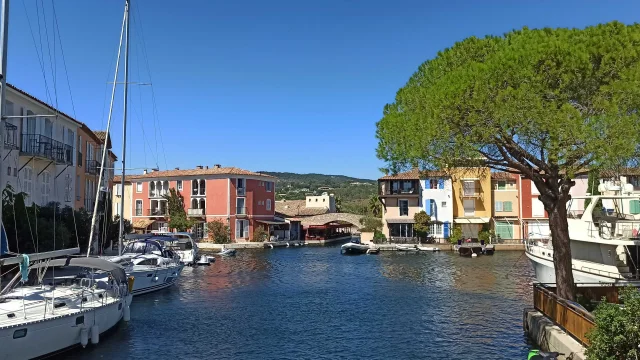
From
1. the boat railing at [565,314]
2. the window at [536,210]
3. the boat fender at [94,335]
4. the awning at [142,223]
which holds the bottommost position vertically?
the boat fender at [94,335]

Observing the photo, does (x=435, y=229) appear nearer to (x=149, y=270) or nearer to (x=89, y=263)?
(x=149, y=270)

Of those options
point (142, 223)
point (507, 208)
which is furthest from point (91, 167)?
point (507, 208)

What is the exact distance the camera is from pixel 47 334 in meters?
16.5

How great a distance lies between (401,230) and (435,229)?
463 centimetres

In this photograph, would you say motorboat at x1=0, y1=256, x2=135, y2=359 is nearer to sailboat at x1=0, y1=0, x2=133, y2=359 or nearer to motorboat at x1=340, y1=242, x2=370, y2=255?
sailboat at x1=0, y1=0, x2=133, y2=359

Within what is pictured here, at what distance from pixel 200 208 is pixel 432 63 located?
6301 centimetres

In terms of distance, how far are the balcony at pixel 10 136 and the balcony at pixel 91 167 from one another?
14.1m

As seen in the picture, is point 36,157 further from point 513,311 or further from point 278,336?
point 513,311

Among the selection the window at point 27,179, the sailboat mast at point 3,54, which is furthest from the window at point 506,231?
the sailboat mast at point 3,54

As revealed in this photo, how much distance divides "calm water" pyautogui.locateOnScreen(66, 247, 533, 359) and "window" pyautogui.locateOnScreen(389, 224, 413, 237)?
2691 cm

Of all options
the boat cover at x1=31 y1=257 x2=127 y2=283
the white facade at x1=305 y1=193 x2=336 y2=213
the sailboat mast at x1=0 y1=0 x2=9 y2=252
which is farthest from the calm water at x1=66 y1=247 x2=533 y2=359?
the white facade at x1=305 y1=193 x2=336 y2=213

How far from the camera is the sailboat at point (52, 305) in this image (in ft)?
50.8

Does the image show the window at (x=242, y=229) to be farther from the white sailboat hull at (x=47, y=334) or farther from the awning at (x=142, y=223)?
the white sailboat hull at (x=47, y=334)

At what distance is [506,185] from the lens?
69.8 metres
